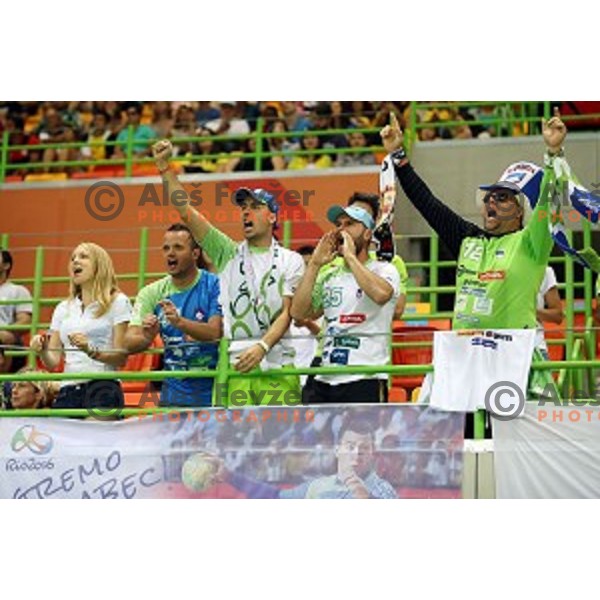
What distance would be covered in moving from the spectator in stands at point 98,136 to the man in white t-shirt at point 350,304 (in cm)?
671

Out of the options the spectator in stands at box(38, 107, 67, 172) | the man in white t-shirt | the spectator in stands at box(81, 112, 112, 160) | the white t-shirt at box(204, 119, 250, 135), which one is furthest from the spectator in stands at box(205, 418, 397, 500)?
the spectator in stands at box(38, 107, 67, 172)

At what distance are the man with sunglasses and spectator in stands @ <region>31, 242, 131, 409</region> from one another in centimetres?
192

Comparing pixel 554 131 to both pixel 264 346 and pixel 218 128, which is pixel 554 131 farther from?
pixel 218 128

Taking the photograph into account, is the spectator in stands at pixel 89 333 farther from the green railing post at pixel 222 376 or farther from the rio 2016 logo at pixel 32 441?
the green railing post at pixel 222 376

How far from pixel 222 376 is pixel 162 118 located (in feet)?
22.8

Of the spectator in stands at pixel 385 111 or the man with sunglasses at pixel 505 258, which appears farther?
the spectator in stands at pixel 385 111

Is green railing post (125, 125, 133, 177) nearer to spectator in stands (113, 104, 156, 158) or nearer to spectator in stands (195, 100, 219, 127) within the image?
spectator in stands (113, 104, 156, 158)

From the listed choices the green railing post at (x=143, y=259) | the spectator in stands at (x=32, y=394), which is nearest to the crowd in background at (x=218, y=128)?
the green railing post at (x=143, y=259)

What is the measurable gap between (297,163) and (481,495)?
6.50 meters

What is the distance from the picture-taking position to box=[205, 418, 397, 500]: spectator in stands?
30.2ft

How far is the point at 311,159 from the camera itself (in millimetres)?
15148

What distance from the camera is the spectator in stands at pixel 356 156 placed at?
14898mm
